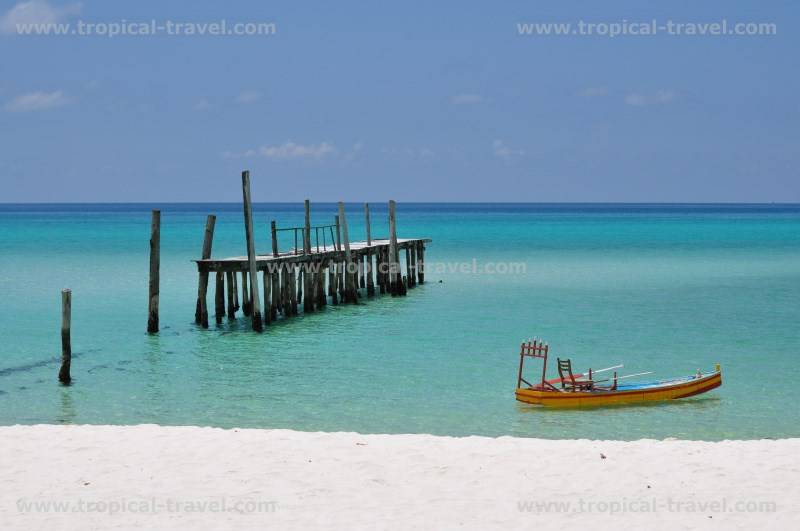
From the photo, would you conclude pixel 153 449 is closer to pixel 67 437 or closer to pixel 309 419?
pixel 67 437

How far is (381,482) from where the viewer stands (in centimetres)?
929

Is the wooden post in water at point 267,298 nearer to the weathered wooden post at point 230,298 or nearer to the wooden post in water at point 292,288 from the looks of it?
the weathered wooden post at point 230,298

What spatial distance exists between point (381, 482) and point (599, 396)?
20.3 ft

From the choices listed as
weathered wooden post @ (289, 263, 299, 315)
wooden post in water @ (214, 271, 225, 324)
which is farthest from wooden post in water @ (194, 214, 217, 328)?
weathered wooden post @ (289, 263, 299, 315)

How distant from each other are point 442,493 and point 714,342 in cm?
1478

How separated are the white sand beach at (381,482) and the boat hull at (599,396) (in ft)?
11.2

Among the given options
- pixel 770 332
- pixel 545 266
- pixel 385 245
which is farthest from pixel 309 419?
pixel 545 266

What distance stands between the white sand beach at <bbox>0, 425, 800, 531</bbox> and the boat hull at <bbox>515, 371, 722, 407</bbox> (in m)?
3.42

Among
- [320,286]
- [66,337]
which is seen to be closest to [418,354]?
[66,337]

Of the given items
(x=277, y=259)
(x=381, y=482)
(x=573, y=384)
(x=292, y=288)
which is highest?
(x=277, y=259)

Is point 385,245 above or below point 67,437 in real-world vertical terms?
above

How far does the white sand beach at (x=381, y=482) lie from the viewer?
27.1ft

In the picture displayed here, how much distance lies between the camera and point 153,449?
10539 mm

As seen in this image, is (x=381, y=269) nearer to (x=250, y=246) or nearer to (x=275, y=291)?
(x=275, y=291)
